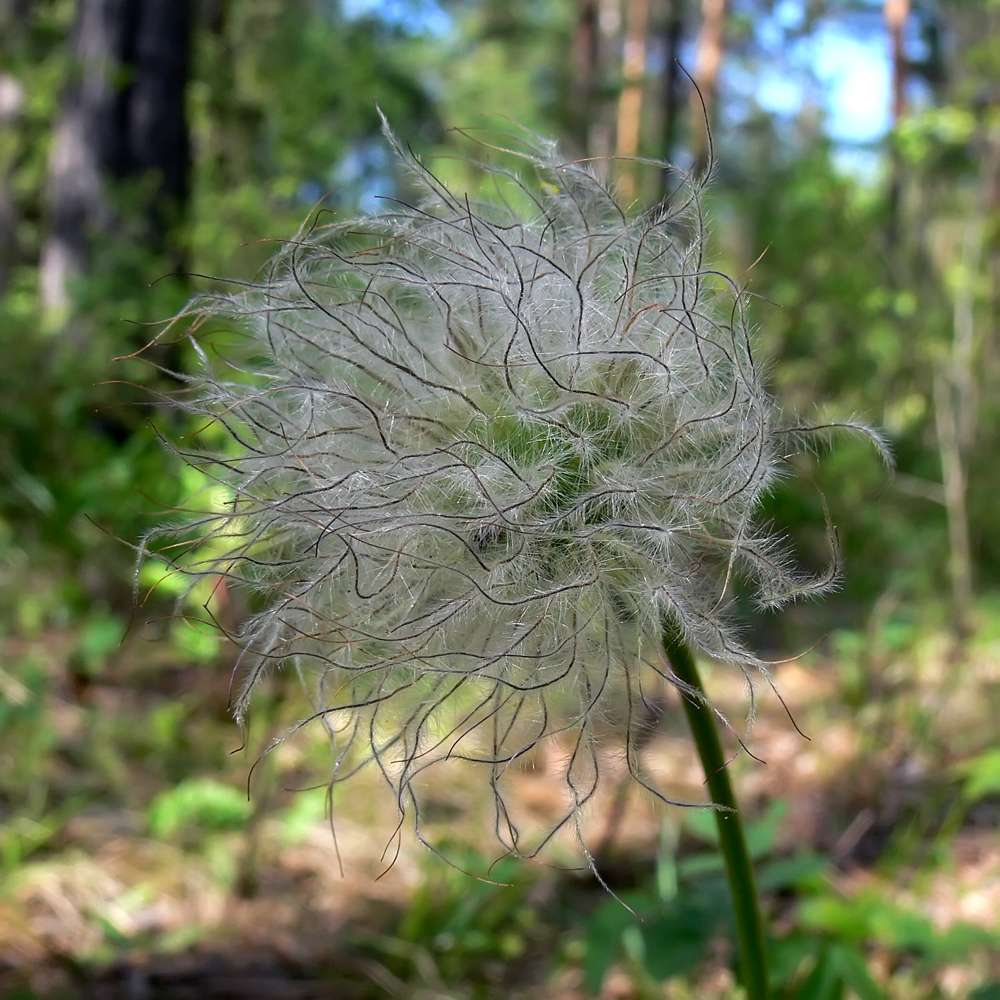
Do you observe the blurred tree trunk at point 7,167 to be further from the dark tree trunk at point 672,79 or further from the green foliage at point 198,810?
the dark tree trunk at point 672,79

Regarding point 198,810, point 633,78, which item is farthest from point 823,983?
point 633,78

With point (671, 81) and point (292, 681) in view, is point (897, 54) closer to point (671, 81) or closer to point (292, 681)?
point (671, 81)

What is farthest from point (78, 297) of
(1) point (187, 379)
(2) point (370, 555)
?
(2) point (370, 555)

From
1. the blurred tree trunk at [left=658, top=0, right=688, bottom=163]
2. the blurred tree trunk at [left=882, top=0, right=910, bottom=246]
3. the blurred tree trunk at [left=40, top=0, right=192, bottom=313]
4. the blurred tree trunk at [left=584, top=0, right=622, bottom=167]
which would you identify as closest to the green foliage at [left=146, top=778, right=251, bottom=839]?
the blurred tree trunk at [left=40, top=0, right=192, bottom=313]

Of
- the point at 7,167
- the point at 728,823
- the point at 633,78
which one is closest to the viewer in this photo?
the point at 728,823

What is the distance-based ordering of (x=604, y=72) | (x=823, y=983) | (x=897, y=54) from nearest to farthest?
(x=823, y=983) < (x=897, y=54) < (x=604, y=72)

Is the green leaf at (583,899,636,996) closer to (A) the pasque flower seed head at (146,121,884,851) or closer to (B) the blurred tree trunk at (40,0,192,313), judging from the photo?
(A) the pasque flower seed head at (146,121,884,851)

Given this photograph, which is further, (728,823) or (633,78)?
(633,78)
